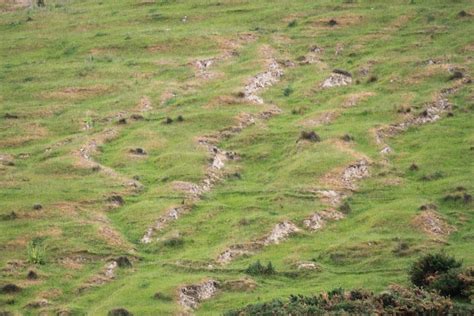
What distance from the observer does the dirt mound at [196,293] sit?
6016cm

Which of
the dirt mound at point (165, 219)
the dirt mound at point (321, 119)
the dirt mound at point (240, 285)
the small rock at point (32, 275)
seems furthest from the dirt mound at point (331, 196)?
the small rock at point (32, 275)

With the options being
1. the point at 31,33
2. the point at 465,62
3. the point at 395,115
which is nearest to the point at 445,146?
the point at 395,115

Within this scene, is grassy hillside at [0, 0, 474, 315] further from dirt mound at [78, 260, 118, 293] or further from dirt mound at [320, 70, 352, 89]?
dirt mound at [320, 70, 352, 89]

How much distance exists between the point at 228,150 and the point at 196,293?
26.5m

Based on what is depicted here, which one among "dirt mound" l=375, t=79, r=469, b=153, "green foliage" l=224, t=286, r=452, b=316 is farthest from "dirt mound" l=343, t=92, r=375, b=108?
"green foliage" l=224, t=286, r=452, b=316

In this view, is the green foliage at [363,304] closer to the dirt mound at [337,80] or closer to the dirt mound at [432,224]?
the dirt mound at [432,224]

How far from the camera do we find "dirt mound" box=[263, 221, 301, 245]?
226 feet

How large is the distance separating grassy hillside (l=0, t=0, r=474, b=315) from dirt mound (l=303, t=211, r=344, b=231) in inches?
6.1

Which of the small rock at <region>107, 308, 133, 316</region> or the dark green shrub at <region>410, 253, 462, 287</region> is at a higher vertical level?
the dark green shrub at <region>410, 253, 462, 287</region>

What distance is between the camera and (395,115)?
89.1 metres

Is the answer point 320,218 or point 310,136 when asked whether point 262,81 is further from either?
point 320,218

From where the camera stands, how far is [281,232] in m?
69.6

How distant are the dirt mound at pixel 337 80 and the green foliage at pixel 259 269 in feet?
123

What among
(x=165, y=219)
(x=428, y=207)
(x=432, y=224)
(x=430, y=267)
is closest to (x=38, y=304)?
(x=165, y=219)
